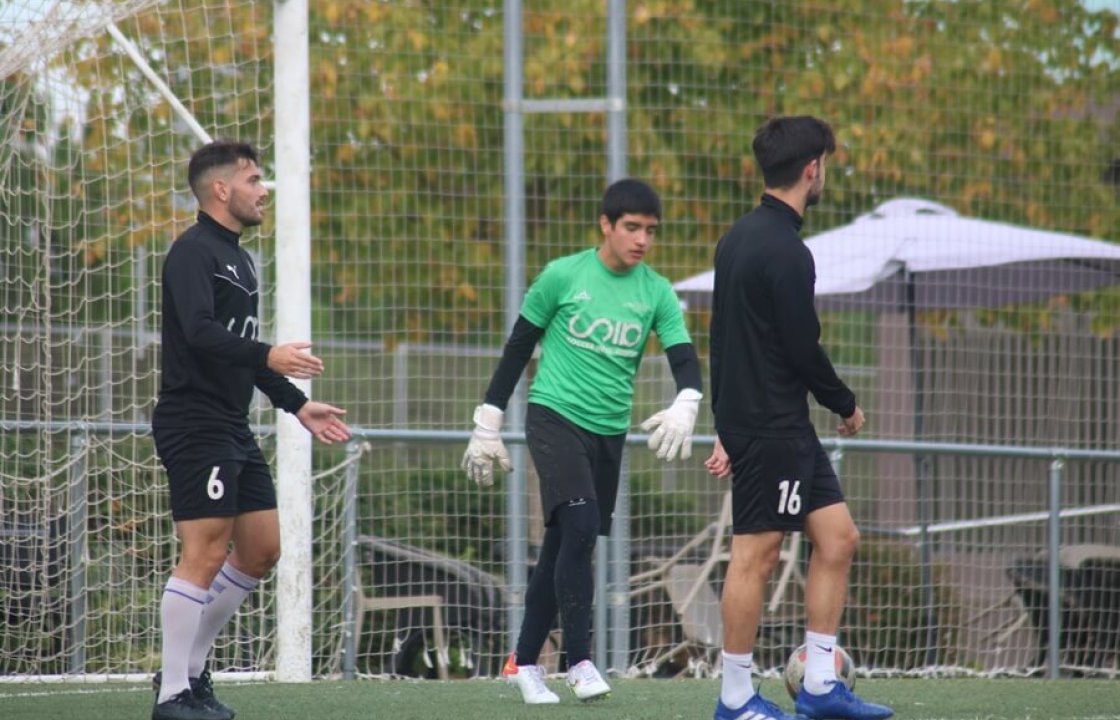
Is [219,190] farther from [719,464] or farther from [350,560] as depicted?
[350,560]

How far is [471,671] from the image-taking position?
31.4 feet

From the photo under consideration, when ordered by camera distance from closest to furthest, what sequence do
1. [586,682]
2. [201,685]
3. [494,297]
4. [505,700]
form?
[201,685] → [586,682] → [505,700] → [494,297]

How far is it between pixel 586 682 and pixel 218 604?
4.63 ft

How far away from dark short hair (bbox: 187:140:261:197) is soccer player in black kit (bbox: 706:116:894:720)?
1700mm

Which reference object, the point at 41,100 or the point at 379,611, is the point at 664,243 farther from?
the point at 41,100

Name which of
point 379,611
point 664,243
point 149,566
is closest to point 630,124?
point 664,243

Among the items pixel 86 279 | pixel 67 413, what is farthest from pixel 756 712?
pixel 86 279

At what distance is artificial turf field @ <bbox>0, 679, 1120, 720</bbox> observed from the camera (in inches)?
248

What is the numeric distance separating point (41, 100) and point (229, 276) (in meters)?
3.21

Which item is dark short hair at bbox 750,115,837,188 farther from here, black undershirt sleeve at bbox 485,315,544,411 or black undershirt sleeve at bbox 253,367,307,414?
black undershirt sleeve at bbox 253,367,307,414

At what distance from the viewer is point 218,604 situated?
6.06 m

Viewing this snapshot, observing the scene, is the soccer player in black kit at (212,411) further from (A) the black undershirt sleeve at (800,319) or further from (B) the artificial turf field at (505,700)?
(A) the black undershirt sleeve at (800,319)

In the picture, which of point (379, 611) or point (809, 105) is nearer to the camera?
point (379, 611)

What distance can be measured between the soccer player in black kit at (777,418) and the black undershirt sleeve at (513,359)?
1224mm
